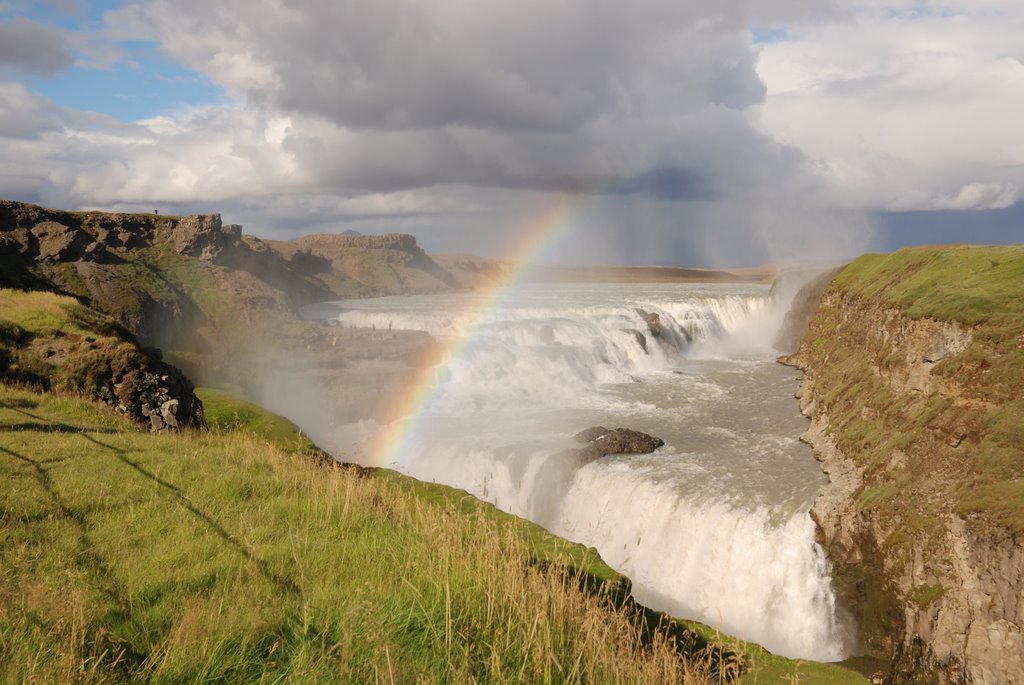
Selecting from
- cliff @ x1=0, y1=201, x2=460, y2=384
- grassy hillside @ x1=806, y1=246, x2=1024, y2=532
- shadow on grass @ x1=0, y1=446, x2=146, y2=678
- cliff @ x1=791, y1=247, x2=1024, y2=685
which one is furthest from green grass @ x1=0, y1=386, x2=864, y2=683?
cliff @ x1=0, y1=201, x2=460, y2=384

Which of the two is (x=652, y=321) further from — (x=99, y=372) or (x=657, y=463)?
(x=99, y=372)

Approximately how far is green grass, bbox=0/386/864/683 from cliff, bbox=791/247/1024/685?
8.28 meters

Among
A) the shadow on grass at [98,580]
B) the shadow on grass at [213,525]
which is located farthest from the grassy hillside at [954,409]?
the shadow on grass at [98,580]

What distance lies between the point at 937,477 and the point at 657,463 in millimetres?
9251

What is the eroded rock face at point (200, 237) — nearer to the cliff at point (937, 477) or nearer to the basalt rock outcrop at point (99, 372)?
the basalt rock outcrop at point (99, 372)

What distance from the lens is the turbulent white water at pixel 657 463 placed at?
17.6 metres

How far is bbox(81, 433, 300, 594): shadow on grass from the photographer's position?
223 inches

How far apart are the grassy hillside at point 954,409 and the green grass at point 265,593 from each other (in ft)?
35.4

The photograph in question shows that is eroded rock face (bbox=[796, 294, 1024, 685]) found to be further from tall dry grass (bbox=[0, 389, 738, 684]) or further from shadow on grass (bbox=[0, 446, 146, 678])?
shadow on grass (bbox=[0, 446, 146, 678])

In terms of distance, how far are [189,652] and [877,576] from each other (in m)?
17.3

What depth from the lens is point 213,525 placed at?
22.9ft

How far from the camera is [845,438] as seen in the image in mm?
22953

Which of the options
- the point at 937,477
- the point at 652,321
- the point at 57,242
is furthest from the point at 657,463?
the point at 57,242

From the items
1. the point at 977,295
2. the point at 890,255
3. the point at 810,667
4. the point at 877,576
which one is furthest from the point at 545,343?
the point at 810,667
